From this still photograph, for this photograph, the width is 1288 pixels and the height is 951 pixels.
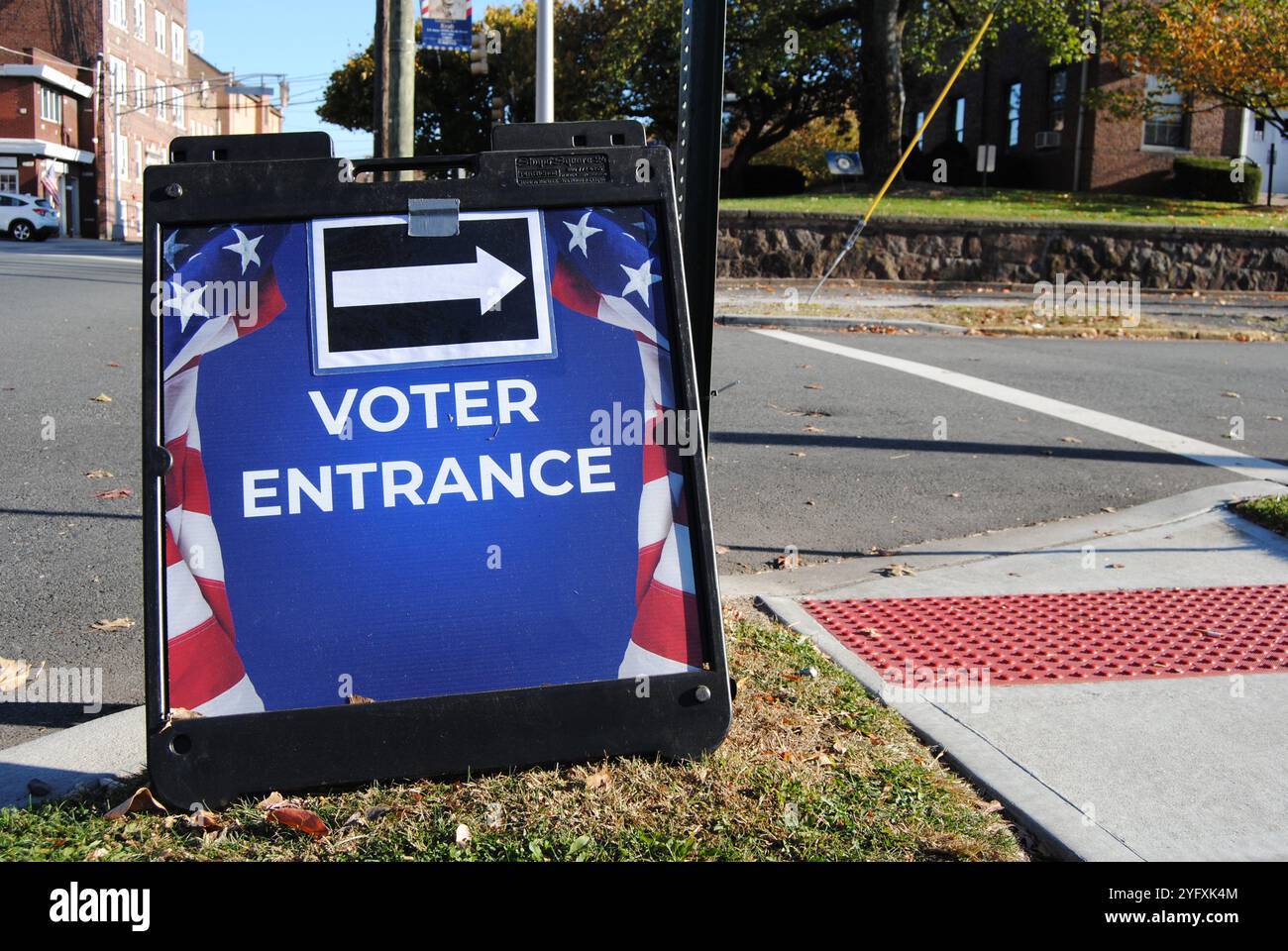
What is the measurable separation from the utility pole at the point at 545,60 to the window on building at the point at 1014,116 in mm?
18591

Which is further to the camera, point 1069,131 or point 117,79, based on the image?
point 117,79

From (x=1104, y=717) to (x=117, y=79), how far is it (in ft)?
176

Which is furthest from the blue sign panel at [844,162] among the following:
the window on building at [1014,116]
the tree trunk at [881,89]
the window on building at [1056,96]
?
the window on building at [1014,116]

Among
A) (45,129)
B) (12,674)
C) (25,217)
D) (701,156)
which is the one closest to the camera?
(701,156)

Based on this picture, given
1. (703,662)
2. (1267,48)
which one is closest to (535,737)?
(703,662)

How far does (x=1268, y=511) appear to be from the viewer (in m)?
5.60

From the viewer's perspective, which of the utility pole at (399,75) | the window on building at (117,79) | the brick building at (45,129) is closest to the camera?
the utility pole at (399,75)

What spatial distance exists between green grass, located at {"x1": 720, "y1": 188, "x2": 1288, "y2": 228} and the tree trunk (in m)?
1.00

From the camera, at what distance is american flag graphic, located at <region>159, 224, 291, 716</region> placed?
2646mm

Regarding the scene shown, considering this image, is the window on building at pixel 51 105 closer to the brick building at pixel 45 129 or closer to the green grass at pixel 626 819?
the brick building at pixel 45 129

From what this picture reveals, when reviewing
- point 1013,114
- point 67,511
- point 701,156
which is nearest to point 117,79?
point 1013,114

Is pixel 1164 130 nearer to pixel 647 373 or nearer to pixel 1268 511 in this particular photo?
pixel 1268 511

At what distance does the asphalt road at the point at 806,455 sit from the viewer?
4.49 metres

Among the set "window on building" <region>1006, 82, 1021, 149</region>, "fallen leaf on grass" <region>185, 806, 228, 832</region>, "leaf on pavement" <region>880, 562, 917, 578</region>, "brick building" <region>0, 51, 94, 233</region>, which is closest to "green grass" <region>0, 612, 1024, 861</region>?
"fallen leaf on grass" <region>185, 806, 228, 832</region>
